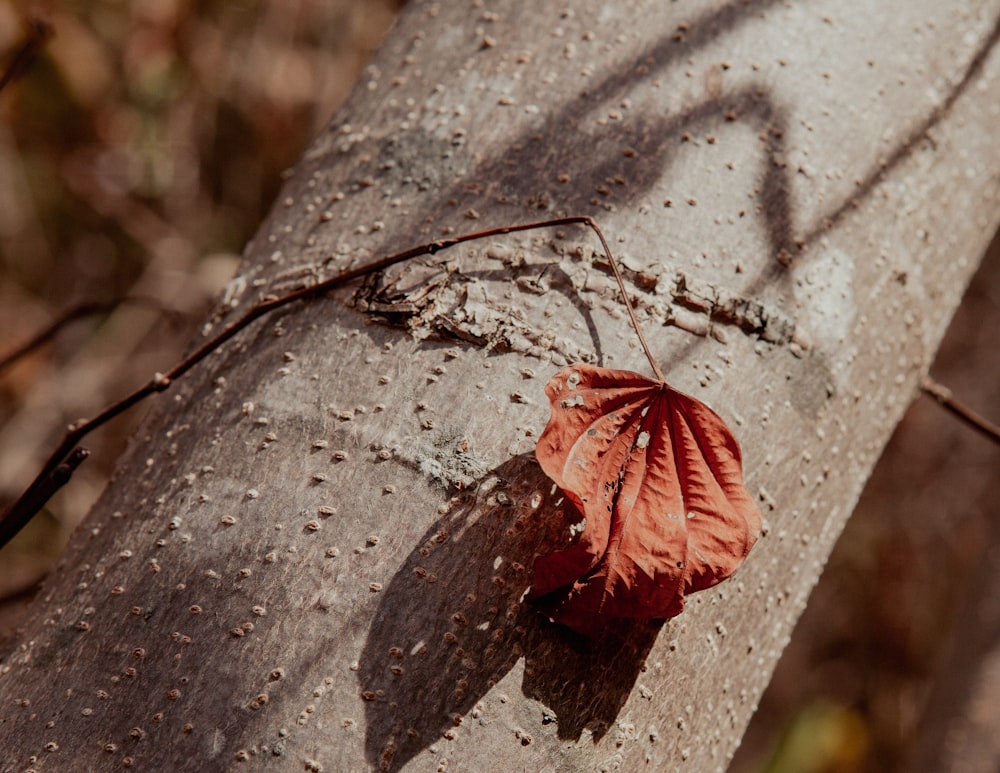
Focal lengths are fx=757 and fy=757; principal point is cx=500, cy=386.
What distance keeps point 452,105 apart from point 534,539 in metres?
0.40

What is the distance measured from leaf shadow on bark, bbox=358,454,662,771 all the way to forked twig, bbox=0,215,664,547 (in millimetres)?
156

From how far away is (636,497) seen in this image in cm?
54

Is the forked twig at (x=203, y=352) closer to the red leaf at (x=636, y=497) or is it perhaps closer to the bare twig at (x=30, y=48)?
the red leaf at (x=636, y=497)

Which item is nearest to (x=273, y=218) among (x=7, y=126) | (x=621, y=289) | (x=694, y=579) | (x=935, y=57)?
(x=621, y=289)

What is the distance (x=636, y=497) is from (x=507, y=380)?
0.12 m

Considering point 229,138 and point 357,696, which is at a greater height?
point 229,138

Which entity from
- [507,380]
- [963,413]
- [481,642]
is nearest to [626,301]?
[507,380]

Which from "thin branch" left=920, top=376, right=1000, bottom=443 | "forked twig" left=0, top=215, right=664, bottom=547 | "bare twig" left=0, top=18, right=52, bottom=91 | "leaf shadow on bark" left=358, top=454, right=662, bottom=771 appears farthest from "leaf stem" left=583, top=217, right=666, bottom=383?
"bare twig" left=0, top=18, right=52, bottom=91

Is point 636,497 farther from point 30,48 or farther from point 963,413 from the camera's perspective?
point 30,48

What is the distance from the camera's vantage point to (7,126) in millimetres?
2600

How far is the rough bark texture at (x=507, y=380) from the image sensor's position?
19.3 inches

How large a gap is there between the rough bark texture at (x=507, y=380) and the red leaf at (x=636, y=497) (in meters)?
0.03

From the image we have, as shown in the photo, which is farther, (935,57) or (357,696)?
(935,57)

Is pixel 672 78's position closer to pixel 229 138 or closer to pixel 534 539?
pixel 534 539
